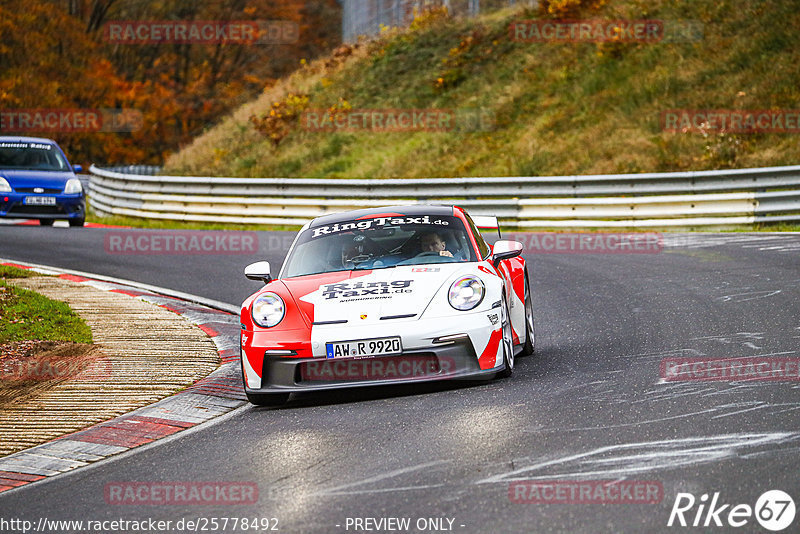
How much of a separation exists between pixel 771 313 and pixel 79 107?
139 ft

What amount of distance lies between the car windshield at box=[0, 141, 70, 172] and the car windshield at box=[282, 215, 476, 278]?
14.9 meters

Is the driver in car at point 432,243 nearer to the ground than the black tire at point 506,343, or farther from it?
farther from it

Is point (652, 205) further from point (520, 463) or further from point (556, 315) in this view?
point (520, 463)

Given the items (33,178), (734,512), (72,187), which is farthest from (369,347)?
(72,187)

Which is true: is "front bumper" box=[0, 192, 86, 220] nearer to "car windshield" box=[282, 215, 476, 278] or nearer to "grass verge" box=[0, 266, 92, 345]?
"grass verge" box=[0, 266, 92, 345]

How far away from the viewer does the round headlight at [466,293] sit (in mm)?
7535

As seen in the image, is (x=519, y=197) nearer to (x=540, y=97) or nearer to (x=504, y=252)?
(x=540, y=97)

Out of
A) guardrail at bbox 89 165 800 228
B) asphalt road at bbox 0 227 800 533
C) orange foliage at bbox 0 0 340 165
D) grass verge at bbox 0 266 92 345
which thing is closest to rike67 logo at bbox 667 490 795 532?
asphalt road at bbox 0 227 800 533

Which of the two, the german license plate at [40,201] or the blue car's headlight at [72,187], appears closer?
the german license plate at [40,201]

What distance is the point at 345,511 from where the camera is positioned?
16.0 feet

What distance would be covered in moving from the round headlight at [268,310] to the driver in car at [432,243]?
138 cm

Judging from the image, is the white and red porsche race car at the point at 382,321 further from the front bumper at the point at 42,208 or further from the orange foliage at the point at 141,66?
the orange foliage at the point at 141,66

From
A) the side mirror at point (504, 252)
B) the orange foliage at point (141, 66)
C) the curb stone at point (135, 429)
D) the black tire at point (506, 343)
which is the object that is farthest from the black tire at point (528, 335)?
the orange foliage at point (141, 66)

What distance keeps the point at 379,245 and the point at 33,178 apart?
48.1 feet
